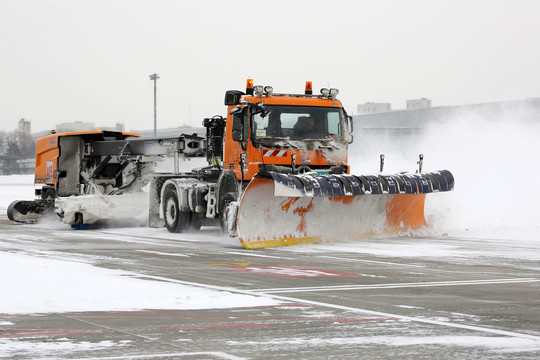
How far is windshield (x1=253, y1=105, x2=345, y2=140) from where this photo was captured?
15062 mm

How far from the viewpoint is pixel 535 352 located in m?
5.40

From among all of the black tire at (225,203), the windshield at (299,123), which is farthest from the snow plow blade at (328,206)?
the black tire at (225,203)

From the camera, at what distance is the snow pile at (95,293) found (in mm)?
7340

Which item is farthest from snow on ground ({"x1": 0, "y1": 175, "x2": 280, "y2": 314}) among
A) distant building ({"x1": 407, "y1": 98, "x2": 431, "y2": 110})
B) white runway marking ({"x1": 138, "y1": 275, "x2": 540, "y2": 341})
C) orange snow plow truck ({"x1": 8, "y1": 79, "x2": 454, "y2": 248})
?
distant building ({"x1": 407, "y1": 98, "x2": 431, "y2": 110})

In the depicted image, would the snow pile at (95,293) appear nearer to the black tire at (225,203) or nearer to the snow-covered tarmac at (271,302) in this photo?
the snow-covered tarmac at (271,302)

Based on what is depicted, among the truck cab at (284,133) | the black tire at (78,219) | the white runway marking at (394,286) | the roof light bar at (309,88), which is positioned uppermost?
the roof light bar at (309,88)

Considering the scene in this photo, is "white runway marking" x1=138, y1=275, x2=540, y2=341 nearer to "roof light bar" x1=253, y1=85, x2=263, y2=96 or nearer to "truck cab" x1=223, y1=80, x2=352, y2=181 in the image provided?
"truck cab" x1=223, y1=80, x2=352, y2=181

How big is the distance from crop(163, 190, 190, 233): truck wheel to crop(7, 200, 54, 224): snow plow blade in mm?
4380

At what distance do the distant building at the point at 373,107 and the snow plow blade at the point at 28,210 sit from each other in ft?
132

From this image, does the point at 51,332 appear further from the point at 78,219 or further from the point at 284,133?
the point at 78,219

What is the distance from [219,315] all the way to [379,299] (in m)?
1.68

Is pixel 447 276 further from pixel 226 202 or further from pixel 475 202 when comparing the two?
pixel 475 202

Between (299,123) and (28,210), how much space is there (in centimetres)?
871

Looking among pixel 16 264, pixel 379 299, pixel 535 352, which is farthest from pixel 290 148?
pixel 535 352
